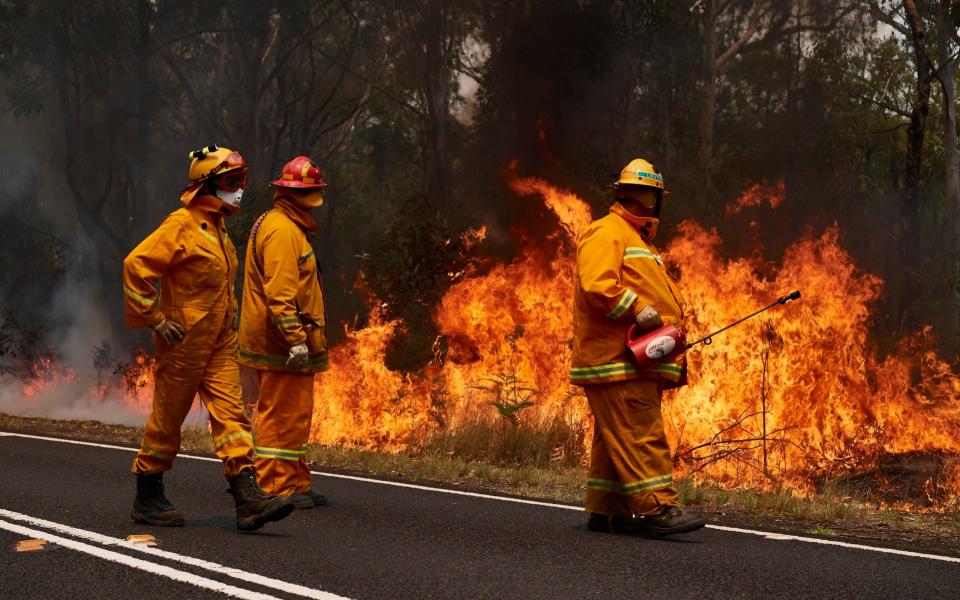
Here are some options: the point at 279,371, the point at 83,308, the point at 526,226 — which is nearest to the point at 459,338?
the point at 526,226

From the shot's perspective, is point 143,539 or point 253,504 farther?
point 253,504

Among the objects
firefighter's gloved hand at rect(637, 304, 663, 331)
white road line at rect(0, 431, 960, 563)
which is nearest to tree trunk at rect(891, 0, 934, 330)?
white road line at rect(0, 431, 960, 563)

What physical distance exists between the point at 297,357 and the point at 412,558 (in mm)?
1427

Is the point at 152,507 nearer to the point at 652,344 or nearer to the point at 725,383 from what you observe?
the point at 652,344

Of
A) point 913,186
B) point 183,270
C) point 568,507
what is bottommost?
point 568,507

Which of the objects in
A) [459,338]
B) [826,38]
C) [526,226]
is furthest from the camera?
[826,38]

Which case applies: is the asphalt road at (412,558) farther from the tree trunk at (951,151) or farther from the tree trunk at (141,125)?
the tree trunk at (141,125)

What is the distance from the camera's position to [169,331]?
6.44 metres

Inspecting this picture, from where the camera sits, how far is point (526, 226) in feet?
56.2

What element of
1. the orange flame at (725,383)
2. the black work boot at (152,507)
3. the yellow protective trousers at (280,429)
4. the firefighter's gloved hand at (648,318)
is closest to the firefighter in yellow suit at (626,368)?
the firefighter's gloved hand at (648,318)

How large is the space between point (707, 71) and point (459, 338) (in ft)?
44.8

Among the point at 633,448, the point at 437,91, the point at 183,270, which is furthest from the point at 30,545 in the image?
the point at 437,91

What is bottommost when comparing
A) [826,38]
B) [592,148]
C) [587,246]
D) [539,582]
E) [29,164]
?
[539,582]

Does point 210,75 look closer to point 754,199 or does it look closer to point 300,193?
point 754,199
